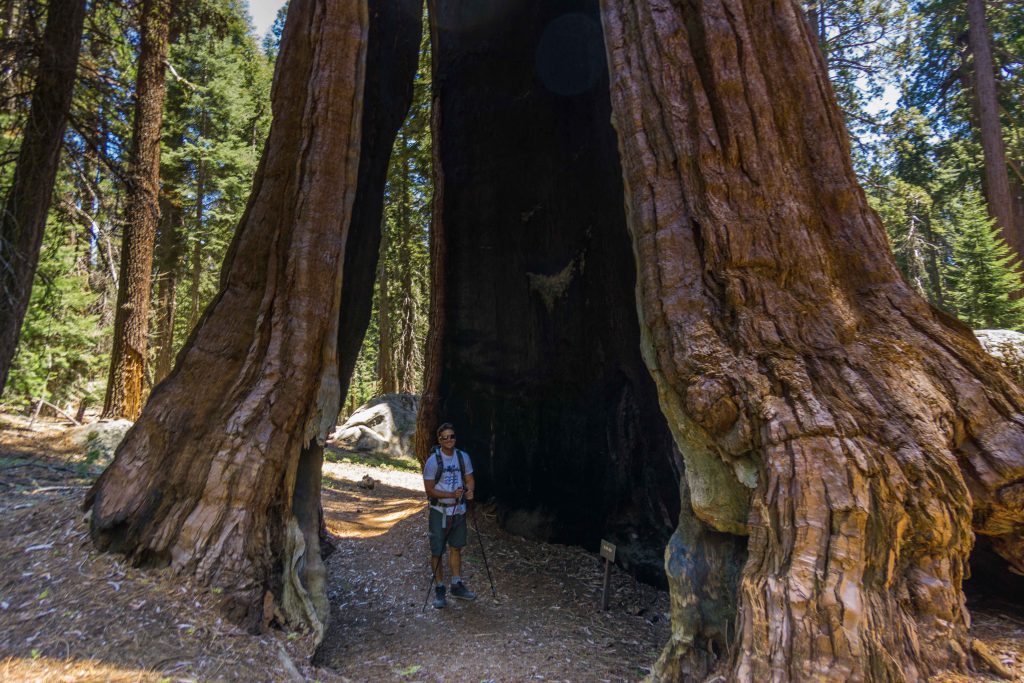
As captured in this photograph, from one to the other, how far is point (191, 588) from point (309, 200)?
2666 mm

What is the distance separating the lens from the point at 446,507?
209 inches

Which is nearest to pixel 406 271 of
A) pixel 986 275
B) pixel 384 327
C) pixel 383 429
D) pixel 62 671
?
pixel 384 327

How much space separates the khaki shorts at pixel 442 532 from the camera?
525 centimetres

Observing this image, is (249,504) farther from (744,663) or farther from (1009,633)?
(1009,633)

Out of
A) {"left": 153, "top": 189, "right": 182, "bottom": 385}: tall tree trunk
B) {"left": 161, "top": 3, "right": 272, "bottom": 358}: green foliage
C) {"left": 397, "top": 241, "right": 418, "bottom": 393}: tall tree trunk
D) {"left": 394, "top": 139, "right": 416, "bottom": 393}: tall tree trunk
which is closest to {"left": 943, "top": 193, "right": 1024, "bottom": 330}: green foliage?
{"left": 394, "top": 139, "right": 416, "bottom": 393}: tall tree trunk

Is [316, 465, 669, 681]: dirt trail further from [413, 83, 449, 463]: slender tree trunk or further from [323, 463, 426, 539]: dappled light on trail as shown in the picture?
[413, 83, 449, 463]: slender tree trunk

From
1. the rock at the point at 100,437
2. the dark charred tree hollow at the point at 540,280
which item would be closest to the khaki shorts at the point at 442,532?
the dark charred tree hollow at the point at 540,280

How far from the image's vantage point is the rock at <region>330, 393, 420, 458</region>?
50.9 feet

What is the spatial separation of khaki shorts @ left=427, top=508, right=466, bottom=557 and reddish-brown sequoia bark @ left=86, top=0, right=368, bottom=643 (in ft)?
3.52

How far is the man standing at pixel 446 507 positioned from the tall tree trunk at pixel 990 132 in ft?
46.1

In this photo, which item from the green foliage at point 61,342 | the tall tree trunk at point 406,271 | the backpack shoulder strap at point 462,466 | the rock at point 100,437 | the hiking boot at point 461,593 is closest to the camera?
the hiking boot at point 461,593

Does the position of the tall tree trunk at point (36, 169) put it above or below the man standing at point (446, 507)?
above

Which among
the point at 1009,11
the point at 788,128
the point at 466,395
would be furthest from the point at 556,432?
the point at 1009,11

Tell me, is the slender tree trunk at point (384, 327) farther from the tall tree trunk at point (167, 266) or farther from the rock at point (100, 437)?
the rock at point (100, 437)
